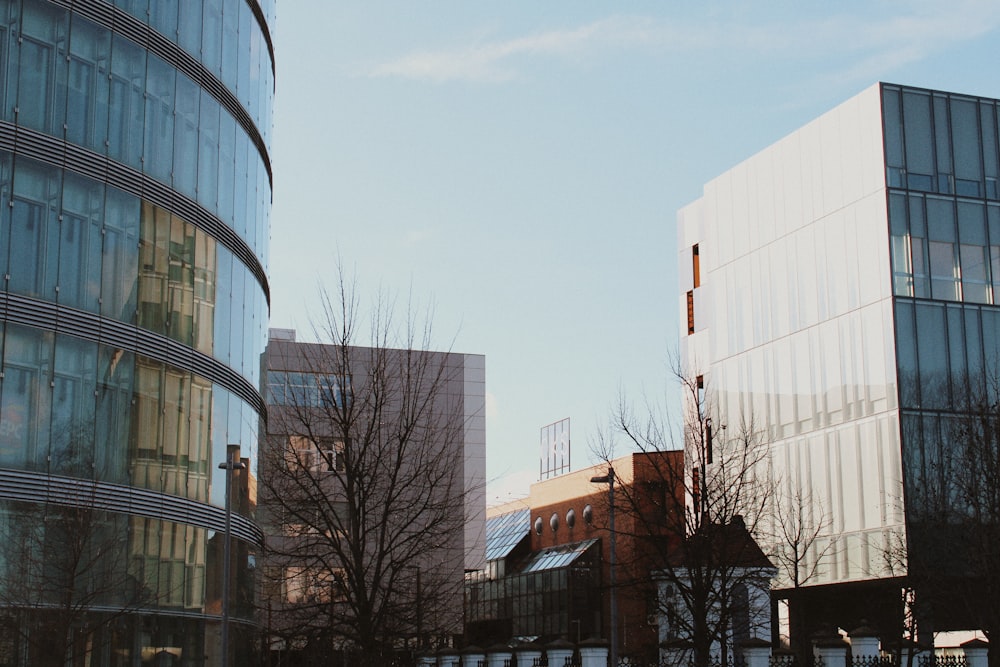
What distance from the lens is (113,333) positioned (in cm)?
3189

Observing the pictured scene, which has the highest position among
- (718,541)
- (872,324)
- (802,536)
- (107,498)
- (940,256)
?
(940,256)

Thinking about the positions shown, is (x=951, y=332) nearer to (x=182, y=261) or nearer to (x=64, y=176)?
(x=182, y=261)

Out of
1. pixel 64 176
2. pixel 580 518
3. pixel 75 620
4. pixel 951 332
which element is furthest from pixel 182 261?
pixel 580 518

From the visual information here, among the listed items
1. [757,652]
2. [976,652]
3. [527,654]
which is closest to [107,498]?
[527,654]

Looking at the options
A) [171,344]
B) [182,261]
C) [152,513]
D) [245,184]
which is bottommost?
[152,513]

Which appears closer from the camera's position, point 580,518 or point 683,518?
point 683,518

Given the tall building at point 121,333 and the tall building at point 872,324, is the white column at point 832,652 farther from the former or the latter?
the tall building at point 872,324

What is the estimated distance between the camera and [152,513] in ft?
107

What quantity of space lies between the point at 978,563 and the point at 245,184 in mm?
23122

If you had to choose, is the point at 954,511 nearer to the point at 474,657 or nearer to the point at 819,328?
the point at 474,657

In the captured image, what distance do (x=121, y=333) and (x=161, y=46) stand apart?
310 inches

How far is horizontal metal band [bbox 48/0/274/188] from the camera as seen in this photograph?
3225 cm

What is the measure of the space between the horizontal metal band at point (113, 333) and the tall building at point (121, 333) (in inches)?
2.0

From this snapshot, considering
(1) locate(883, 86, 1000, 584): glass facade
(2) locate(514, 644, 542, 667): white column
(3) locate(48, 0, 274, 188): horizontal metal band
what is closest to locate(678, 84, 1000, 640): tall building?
(1) locate(883, 86, 1000, 584): glass facade
